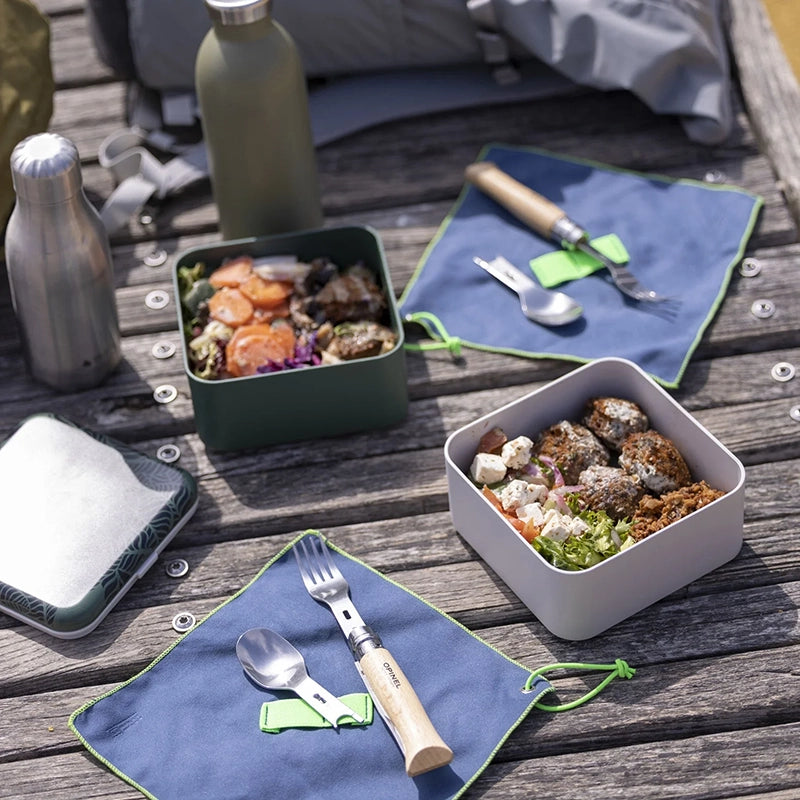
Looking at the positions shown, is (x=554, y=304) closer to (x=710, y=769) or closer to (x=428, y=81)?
(x=428, y=81)

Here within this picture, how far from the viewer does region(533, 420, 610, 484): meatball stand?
67.4 inches

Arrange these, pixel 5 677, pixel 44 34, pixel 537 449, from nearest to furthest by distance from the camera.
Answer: pixel 5 677 < pixel 537 449 < pixel 44 34

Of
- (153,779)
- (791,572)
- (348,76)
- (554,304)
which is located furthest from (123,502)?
(348,76)

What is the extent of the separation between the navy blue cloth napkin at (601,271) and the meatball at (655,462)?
23 centimetres

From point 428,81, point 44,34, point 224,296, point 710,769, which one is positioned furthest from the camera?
point 428,81

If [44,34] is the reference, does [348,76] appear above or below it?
below

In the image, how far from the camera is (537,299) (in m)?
2.04

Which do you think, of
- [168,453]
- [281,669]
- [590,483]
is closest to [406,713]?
[281,669]

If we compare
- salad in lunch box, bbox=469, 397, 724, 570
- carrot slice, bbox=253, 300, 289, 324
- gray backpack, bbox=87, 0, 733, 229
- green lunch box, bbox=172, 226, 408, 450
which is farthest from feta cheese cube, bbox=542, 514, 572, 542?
gray backpack, bbox=87, 0, 733, 229

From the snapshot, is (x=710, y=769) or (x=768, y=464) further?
(x=768, y=464)

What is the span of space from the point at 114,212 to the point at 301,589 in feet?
2.84

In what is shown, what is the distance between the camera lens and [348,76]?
2.47 metres

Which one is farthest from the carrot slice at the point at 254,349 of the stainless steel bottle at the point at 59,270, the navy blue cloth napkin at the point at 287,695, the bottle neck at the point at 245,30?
the bottle neck at the point at 245,30

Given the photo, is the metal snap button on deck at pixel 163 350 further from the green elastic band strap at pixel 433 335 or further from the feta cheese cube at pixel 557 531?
the feta cheese cube at pixel 557 531
